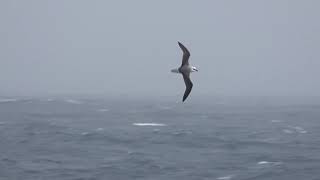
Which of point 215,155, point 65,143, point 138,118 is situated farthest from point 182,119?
point 215,155

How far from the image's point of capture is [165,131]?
119438 millimetres

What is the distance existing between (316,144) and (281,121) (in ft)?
125

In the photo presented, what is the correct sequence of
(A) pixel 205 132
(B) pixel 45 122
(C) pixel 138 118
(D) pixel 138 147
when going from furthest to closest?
(C) pixel 138 118, (B) pixel 45 122, (A) pixel 205 132, (D) pixel 138 147

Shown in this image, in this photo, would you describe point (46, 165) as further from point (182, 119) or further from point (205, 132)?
point (182, 119)

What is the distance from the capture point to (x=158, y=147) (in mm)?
98750

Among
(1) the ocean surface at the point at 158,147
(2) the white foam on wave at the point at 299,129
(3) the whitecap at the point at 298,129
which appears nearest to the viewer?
(1) the ocean surface at the point at 158,147

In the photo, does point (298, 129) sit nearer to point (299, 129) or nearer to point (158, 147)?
point (299, 129)

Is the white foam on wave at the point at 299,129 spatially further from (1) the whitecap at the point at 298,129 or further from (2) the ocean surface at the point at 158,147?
(2) the ocean surface at the point at 158,147

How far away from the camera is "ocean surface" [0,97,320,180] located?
7844cm

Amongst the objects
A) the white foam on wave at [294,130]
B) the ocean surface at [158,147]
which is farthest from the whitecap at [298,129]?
the ocean surface at [158,147]

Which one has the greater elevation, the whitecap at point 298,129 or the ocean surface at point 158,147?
the ocean surface at point 158,147

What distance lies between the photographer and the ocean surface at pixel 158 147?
78438 mm

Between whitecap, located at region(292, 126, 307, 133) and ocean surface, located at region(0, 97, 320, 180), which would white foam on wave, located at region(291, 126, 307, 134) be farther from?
ocean surface, located at region(0, 97, 320, 180)

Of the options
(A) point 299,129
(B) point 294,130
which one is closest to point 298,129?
(A) point 299,129
